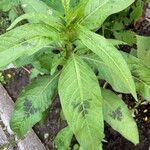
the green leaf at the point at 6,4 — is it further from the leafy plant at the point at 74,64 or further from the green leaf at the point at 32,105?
the green leaf at the point at 32,105

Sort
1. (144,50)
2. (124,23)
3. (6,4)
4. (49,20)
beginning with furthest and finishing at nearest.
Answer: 1. (124,23)
2. (6,4)
3. (144,50)
4. (49,20)

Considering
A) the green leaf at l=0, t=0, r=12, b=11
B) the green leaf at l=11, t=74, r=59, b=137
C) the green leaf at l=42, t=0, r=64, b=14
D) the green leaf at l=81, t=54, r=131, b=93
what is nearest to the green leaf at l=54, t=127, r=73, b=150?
the green leaf at l=11, t=74, r=59, b=137

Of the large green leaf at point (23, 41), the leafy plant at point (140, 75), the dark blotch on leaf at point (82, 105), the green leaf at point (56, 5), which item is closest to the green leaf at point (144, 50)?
the leafy plant at point (140, 75)

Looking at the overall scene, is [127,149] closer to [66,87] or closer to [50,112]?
[50,112]

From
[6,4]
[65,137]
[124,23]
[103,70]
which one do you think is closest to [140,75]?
[103,70]

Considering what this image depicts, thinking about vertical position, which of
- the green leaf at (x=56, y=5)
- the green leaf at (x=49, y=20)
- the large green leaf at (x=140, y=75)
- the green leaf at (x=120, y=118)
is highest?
the green leaf at (x=49, y=20)

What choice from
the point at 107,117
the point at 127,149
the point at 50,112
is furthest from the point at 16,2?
the point at 127,149

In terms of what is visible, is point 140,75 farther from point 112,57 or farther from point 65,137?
point 65,137
